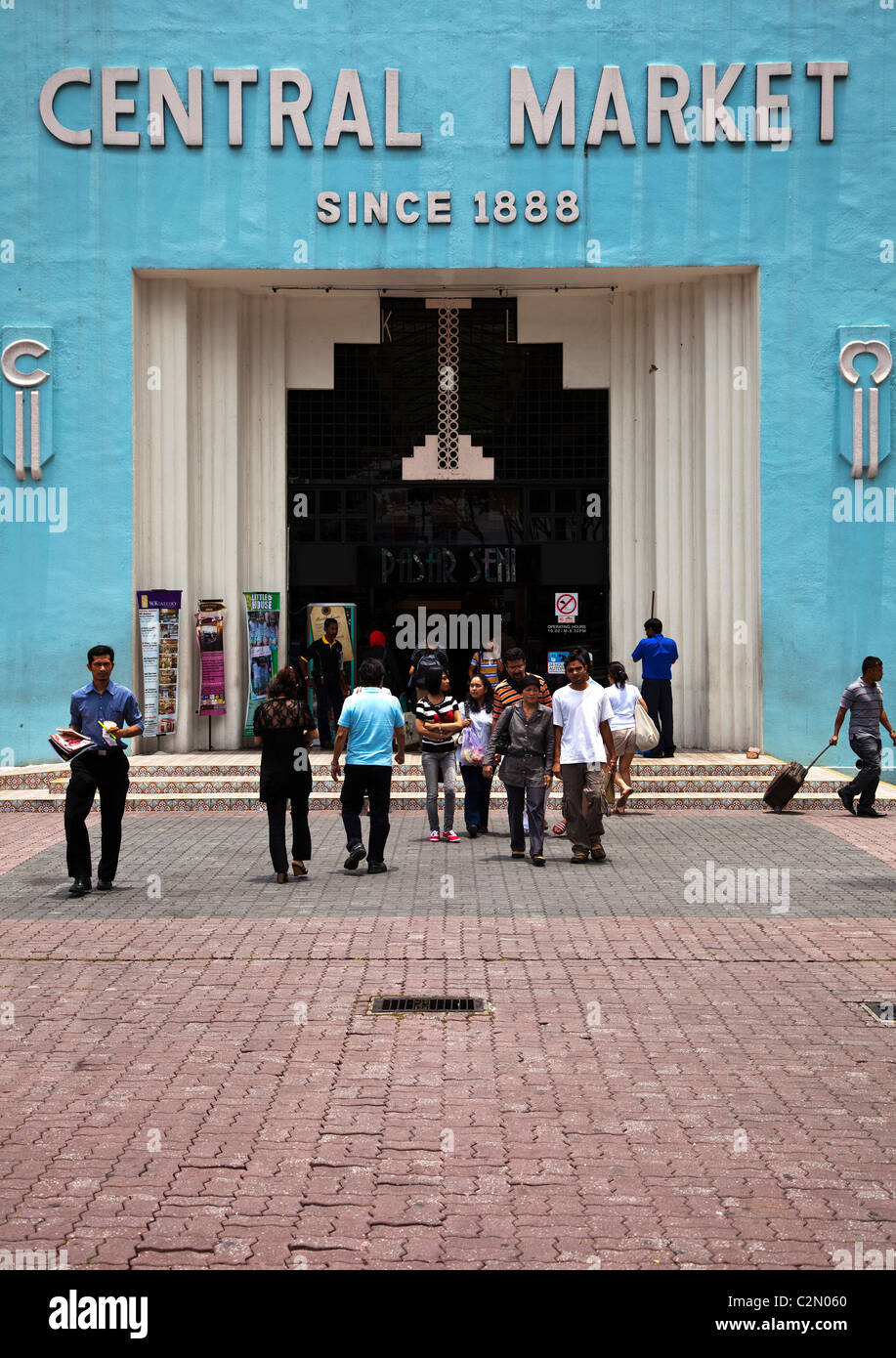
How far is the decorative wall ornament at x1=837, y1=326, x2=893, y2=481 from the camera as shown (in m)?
18.8

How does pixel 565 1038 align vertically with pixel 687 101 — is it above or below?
below

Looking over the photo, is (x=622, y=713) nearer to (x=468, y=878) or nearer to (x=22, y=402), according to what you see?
(x=468, y=878)

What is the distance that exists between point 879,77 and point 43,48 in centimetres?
1038

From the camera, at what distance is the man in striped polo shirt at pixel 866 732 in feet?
52.3

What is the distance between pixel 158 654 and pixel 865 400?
9314mm

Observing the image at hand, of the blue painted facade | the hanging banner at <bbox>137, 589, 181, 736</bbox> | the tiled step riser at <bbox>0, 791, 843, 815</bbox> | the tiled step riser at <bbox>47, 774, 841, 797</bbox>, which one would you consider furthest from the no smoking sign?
the hanging banner at <bbox>137, 589, 181, 736</bbox>

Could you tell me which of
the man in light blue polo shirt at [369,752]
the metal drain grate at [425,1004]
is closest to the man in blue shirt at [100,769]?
the man in light blue polo shirt at [369,752]

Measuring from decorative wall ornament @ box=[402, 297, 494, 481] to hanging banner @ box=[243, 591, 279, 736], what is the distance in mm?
2558

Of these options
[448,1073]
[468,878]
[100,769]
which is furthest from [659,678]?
[448,1073]

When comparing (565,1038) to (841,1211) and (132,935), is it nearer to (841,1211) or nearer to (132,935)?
(841,1211)

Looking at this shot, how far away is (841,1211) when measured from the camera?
5.19 meters

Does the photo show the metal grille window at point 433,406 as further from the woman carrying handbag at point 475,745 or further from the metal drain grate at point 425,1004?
the metal drain grate at point 425,1004
